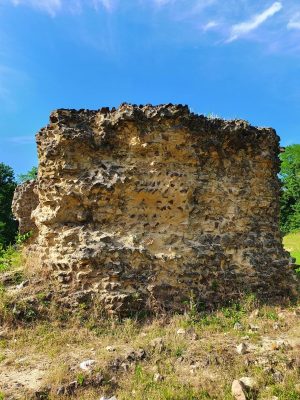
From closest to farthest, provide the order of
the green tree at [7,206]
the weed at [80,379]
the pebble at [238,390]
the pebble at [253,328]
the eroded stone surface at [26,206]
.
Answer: the pebble at [238,390] → the weed at [80,379] → the pebble at [253,328] → the eroded stone surface at [26,206] → the green tree at [7,206]

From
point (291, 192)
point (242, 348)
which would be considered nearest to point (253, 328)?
point (242, 348)

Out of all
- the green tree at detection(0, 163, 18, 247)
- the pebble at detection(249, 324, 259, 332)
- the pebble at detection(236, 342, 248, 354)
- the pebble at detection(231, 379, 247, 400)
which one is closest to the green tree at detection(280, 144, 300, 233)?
the green tree at detection(0, 163, 18, 247)

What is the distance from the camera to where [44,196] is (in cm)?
823

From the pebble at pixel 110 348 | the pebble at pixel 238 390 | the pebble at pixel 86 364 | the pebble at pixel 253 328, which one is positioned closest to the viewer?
the pebble at pixel 238 390

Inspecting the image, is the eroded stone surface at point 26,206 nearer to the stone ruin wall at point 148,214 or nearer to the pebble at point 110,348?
the stone ruin wall at point 148,214

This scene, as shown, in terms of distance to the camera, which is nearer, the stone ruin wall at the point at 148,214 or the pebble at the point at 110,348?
the pebble at the point at 110,348

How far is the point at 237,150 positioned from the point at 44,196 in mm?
4167

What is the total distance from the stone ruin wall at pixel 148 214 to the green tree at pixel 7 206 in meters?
19.8

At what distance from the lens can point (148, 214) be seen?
821 cm

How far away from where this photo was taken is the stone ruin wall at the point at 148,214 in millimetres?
7667

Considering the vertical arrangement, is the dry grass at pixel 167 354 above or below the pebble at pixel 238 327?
below

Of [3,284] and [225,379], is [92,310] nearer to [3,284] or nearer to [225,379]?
[3,284]

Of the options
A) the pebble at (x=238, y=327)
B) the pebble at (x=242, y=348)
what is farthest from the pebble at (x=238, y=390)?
the pebble at (x=238, y=327)

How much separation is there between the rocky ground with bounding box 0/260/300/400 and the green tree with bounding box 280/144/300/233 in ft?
114
